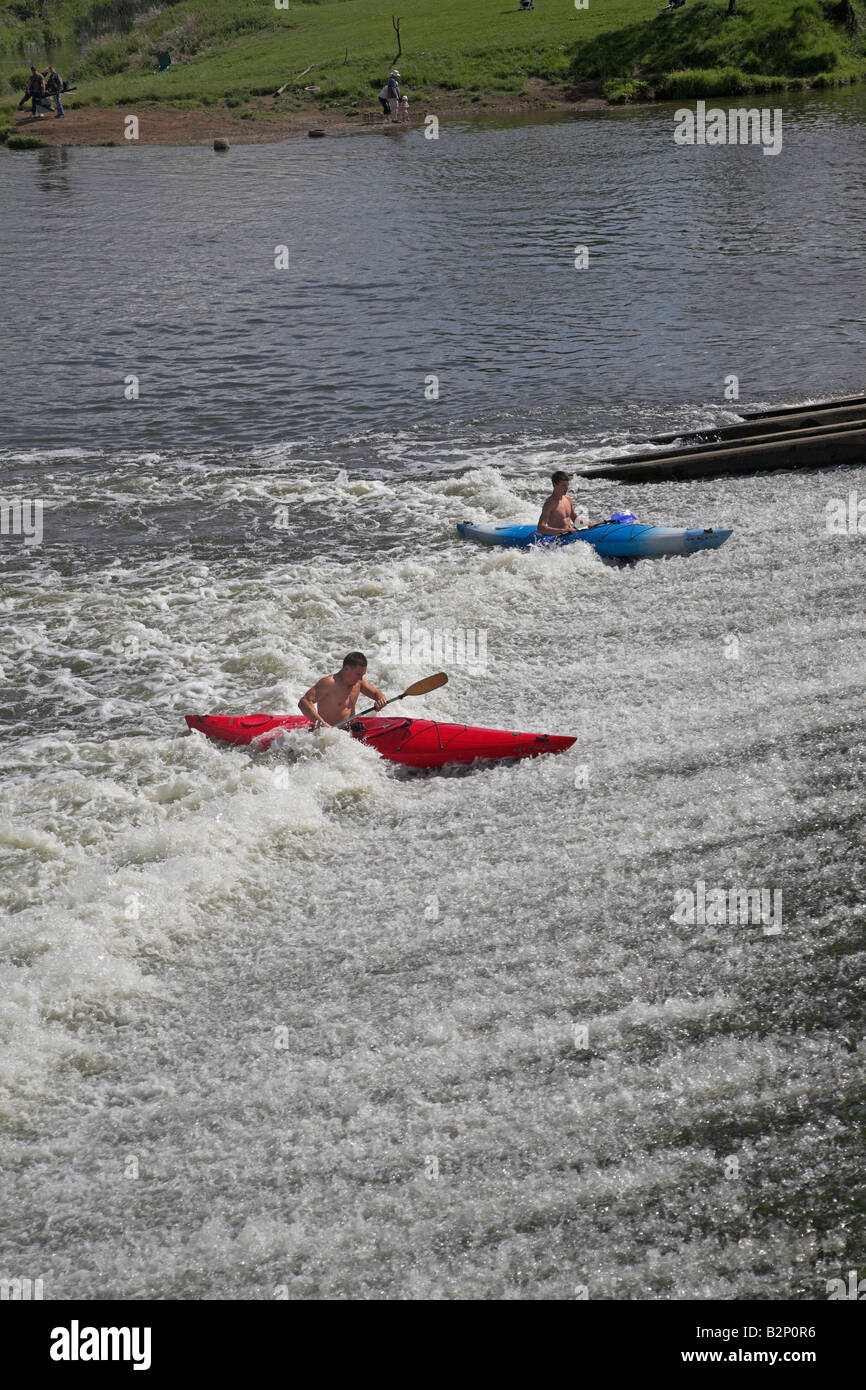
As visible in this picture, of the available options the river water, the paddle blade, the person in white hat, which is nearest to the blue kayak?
the river water

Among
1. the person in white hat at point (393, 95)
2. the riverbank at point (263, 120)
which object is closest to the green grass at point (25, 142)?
the riverbank at point (263, 120)

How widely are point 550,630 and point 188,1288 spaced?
26.3 feet

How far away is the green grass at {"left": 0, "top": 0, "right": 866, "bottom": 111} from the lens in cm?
4656

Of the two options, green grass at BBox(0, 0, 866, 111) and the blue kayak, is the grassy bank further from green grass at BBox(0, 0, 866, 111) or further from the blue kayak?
the blue kayak

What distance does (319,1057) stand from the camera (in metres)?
6.59

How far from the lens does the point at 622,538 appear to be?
44.3 ft

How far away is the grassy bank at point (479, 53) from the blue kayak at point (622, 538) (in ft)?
127

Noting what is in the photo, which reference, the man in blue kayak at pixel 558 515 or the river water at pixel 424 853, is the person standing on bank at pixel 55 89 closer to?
the river water at pixel 424 853

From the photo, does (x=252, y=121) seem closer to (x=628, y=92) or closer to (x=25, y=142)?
(x=25, y=142)

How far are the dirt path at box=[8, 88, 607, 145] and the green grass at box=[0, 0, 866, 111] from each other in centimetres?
90

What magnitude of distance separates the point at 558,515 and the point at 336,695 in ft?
15.1

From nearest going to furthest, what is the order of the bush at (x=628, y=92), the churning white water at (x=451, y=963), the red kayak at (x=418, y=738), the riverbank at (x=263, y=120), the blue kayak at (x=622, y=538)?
the churning white water at (x=451, y=963) < the red kayak at (x=418, y=738) < the blue kayak at (x=622, y=538) < the riverbank at (x=263, y=120) < the bush at (x=628, y=92)

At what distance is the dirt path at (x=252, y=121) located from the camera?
4581 centimetres

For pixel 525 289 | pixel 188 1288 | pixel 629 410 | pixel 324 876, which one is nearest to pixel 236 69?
pixel 525 289
